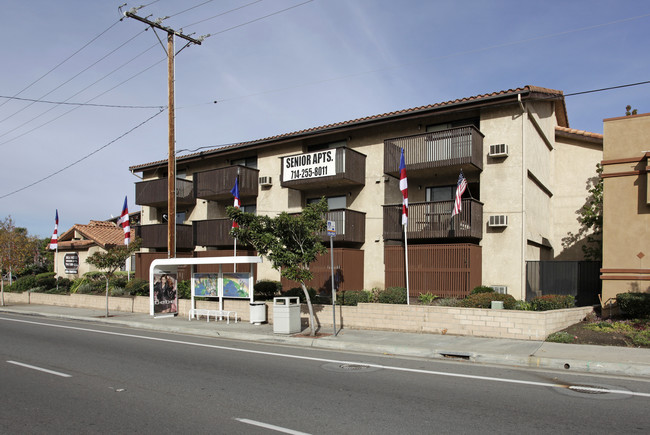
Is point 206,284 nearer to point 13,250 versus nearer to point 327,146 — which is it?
point 327,146

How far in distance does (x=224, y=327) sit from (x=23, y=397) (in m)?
9.32

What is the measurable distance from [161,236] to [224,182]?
6216mm

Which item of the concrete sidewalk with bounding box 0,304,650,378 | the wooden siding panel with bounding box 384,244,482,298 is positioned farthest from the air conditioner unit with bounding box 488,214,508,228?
the concrete sidewalk with bounding box 0,304,650,378

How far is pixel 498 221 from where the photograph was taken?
17.9m

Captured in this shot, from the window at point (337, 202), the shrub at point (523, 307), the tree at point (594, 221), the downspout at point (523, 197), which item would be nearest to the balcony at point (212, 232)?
the window at point (337, 202)

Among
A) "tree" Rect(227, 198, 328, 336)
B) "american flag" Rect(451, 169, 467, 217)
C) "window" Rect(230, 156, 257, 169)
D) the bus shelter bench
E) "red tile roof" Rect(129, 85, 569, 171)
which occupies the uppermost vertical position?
"red tile roof" Rect(129, 85, 569, 171)

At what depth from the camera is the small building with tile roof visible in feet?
113

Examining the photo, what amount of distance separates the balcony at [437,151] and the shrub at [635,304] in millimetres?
6414

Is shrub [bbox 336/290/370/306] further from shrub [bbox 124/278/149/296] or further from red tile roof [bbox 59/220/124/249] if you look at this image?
red tile roof [bbox 59/220/124/249]

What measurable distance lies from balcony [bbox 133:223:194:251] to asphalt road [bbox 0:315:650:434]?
16.4 metres

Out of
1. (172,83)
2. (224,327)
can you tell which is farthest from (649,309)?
(172,83)

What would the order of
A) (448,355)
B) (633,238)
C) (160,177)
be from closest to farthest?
(448,355) < (633,238) < (160,177)

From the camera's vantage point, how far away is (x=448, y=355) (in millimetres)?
11359

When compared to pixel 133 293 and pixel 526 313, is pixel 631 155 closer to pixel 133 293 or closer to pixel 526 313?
pixel 526 313
